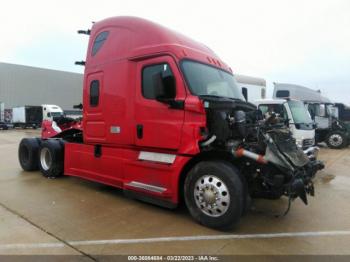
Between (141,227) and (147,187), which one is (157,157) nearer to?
(147,187)

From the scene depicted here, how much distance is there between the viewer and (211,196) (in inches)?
169

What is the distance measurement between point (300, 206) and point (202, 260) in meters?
2.84

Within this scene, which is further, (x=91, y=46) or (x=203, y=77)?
(x=91, y=46)

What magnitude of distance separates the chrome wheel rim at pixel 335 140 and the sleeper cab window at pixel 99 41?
13.9 m

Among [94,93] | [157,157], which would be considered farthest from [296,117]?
[94,93]

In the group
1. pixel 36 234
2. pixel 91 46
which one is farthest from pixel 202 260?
pixel 91 46

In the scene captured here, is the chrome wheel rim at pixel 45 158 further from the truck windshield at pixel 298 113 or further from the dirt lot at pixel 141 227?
the truck windshield at pixel 298 113

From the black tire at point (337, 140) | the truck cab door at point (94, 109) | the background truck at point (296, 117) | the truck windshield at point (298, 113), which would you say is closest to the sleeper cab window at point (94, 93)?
the truck cab door at point (94, 109)

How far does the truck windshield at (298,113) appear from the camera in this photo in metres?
10.4

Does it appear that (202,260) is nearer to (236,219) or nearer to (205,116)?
(236,219)

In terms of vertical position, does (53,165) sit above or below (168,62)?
below

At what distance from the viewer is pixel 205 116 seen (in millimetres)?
4508

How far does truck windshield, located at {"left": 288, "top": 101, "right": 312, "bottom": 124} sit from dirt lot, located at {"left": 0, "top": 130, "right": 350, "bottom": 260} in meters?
4.48

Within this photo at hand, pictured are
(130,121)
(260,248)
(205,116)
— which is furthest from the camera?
(130,121)
